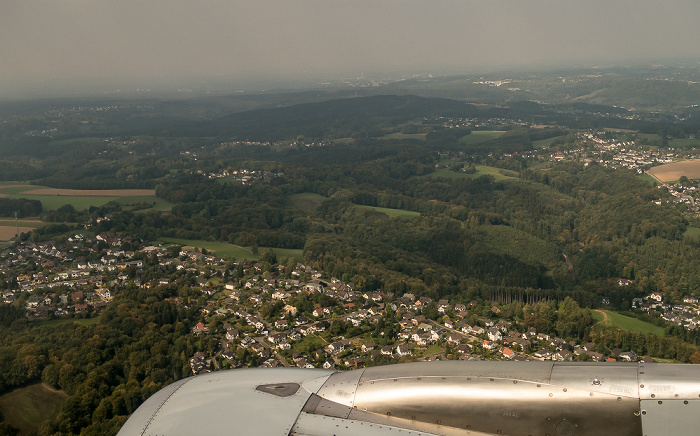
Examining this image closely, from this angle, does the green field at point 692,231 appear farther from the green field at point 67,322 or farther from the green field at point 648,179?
the green field at point 67,322

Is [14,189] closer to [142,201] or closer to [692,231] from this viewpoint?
[142,201]

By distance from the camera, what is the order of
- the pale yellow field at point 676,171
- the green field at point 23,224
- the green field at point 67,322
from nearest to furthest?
the green field at point 67,322 → the green field at point 23,224 → the pale yellow field at point 676,171

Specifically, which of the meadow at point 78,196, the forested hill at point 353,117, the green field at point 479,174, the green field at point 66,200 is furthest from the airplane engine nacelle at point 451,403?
the forested hill at point 353,117

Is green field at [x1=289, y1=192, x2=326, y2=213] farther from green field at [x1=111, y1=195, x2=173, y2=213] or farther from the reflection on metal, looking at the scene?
the reflection on metal

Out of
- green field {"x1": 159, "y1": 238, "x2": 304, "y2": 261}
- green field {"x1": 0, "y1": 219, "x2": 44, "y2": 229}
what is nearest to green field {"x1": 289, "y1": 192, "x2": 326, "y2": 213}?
green field {"x1": 159, "y1": 238, "x2": 304, "y2": 261}

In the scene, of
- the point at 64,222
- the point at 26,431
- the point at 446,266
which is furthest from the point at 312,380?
the point at 64,222

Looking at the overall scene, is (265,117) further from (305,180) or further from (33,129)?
(305,180)

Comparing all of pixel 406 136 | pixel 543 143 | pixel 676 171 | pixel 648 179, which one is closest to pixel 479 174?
pixel 648 179
